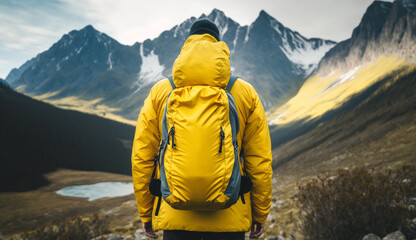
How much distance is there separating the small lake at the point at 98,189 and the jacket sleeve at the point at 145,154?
61.4m

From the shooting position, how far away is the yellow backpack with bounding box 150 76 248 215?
6.76 feet

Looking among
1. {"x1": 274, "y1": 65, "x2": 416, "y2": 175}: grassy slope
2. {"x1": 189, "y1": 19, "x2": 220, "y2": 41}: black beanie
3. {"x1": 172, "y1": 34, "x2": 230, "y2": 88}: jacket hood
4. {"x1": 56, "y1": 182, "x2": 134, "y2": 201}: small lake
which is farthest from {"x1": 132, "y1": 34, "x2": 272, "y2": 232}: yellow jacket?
{"x1": 56, "y1": 182, "x2": 134, "y2": 201}: small lake

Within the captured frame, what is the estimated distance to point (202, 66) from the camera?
2299mm

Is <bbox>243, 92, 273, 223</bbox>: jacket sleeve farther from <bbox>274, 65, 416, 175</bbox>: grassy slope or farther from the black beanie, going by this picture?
<bbox>274, 65, 416, 175</bbox>: grassy slope

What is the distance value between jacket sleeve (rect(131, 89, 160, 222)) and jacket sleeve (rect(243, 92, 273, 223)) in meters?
1.21

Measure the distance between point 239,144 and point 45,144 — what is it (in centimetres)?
12586

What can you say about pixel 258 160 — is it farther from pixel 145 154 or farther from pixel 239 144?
pixel 145 154

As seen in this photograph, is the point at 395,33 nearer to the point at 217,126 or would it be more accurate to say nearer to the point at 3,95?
the point at 217,126

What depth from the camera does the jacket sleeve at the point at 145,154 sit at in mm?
2777

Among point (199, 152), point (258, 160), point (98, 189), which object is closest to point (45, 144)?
point (98, 189)

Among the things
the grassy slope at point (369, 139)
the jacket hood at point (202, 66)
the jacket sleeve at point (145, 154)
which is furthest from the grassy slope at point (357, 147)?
the jacket hood at point (202, 66)

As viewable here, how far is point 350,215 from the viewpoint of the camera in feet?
17.2

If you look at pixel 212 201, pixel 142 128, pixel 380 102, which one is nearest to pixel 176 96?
pixel 142 128

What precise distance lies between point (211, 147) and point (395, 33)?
239496 mm
